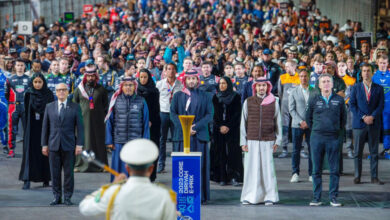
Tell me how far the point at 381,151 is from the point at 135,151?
11.9 meters

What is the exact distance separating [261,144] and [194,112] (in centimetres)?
117

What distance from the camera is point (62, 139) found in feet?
35.7

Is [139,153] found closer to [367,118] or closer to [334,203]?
[334,203]

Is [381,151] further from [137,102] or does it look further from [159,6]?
[159,6]

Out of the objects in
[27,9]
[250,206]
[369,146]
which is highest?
[27,9]

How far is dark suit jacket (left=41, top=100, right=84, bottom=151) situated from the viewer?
1088 cm

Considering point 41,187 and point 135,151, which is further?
point 41,187

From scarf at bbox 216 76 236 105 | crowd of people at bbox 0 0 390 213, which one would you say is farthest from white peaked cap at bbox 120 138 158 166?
scarf at bbox 216 76 236 105

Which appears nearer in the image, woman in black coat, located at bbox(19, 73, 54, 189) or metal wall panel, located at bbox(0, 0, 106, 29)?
woman in black coat, located at bbox(19, 73, 54, 189)

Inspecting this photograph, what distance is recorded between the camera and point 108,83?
15508 mm

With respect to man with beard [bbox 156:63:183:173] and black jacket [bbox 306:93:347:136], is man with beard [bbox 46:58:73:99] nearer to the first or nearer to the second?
man with beard [bbox 156:63:183:173]

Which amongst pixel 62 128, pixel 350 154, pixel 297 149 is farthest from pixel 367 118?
pixel 62 128

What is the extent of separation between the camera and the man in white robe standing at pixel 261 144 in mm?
10984

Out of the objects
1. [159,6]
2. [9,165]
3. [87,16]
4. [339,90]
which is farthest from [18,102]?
[87,16]
